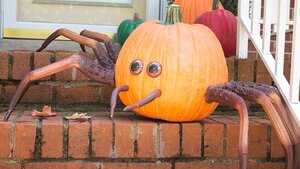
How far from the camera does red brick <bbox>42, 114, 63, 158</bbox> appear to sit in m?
1.94

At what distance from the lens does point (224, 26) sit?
115 inches

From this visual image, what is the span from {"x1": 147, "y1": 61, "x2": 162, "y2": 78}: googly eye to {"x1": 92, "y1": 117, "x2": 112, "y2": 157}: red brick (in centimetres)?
27

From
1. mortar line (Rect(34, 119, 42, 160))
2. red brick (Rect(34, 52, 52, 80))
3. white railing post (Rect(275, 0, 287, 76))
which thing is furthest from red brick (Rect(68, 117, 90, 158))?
white railing post (Rect(275, 0, 287, 76))

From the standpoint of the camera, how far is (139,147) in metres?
2.00

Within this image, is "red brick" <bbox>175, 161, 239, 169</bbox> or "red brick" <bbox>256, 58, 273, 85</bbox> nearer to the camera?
"red brick" <bbox>175, 161, 239, 169</bbox>

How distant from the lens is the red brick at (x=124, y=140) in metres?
1.98

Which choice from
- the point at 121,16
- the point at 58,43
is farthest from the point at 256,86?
the point at 121,16

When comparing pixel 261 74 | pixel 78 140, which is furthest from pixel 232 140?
pixel 261 74

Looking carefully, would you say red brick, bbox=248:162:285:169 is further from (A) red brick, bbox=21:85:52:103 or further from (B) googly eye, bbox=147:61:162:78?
(A) red brick, bbox=21:85:52:103

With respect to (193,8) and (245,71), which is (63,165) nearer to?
(245,71)

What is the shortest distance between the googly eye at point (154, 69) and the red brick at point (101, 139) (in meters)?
0.27

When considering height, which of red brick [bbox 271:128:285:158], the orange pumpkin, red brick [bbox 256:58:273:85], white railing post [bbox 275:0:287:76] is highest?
the orange pumpkin

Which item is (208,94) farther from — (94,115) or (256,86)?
(94,115)

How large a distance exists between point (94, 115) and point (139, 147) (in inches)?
13.0
